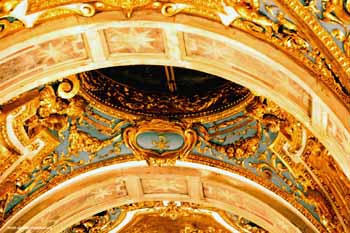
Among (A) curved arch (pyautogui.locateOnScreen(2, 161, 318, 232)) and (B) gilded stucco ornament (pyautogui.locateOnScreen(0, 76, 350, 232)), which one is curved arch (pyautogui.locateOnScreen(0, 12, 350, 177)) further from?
(A) curved arch (pyautogui.locateOnScreen(2, 161, 318, 232))

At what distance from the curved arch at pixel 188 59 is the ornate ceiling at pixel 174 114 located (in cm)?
1

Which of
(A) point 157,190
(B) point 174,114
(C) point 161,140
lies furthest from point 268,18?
(A) point 157,190

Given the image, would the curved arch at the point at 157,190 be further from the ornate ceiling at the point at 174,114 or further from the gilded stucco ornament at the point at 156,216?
Answer: the gilded stucco ornament at the point at 156,216

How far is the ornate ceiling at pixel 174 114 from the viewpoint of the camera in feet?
29.9

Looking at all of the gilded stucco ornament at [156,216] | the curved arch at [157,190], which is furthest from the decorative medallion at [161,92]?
the gilded stucco ornament at [156,216]

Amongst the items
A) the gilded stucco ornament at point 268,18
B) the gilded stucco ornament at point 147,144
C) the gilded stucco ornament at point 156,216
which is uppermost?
the gilded stucco ornament at point 156,216

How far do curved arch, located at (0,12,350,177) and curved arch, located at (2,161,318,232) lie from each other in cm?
267

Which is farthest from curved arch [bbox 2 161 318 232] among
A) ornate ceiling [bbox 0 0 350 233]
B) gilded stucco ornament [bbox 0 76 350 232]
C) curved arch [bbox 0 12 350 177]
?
curved arch [bbox 0 12 350 177]

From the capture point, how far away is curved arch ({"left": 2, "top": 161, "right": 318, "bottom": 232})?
12359 millimetres

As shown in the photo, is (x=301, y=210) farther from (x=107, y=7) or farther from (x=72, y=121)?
(x=107, y=7)

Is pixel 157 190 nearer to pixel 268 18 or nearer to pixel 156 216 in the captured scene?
pixel 156 216

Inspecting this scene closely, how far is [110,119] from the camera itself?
12.0 metres

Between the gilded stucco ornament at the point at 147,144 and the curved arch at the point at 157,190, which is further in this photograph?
the curved arch at the point at 157,190

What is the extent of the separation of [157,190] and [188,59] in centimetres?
357
